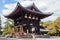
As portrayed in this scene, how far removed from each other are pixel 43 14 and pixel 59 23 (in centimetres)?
569

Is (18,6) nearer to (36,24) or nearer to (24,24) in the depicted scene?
(24,24)

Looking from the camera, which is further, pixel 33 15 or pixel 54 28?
pixel 54 28

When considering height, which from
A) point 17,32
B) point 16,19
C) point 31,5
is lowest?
point 17,32

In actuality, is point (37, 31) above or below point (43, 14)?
below

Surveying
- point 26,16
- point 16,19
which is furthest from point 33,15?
→ point 16,19

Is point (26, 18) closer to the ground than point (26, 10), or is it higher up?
closer to the ground

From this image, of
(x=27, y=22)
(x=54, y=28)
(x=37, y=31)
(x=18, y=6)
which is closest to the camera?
(x=18, y=6)

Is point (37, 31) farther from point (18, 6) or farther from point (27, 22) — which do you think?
point (18, 6)

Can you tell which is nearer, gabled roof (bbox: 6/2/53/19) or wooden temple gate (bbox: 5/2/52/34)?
gabled roof (bbox: 6/2/53/19)

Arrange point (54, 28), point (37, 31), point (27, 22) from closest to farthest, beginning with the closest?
point (27, 22) < point (37, 31) < point (54, 28)

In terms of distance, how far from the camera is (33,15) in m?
33.7

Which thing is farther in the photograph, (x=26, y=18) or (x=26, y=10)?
(x=26, y=18)

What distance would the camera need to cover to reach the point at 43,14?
110 feet

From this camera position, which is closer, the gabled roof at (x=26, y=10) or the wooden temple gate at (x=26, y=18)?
the gabled roof at (x=26, y=10)
